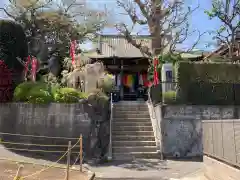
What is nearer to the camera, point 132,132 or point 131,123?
point 132,132

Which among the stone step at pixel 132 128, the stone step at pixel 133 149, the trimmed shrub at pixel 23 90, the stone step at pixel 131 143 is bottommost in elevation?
the stone step at pixel 133 149

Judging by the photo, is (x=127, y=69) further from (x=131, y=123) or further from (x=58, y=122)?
(x=58, y=122)

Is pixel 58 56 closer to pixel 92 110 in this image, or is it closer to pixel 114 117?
pixel 114 117

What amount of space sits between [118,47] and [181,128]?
13.2 metres

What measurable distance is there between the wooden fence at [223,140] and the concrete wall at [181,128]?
4.17m

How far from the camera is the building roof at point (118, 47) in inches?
948

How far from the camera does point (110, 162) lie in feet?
43.6

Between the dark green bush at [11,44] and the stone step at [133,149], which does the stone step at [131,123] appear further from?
the dark green bush at [11,44]

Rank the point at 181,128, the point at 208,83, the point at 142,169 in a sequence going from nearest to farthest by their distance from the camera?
the point at 142,169 → the point at 181,128 → the point at 208,83

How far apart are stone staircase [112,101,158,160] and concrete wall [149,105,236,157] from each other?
563 mm

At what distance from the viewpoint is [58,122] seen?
14273 mm

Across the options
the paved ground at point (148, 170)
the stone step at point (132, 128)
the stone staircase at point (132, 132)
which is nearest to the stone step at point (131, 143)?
the stone staircase at point (132, 132)

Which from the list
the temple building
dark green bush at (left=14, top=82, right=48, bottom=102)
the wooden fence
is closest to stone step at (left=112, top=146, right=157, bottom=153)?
the wooden fence

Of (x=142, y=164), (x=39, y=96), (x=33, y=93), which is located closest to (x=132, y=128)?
(x=142, y=164)
